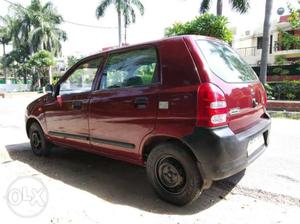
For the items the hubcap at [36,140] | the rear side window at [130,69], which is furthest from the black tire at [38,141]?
the rear side window at [130,69]

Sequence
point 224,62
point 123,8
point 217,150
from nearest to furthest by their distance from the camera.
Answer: point 217,150 → point 224,62 → point 123,8

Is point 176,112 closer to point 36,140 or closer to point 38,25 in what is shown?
point 36,140

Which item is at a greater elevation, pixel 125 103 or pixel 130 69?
pixel 130 69

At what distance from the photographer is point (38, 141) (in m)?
5.57

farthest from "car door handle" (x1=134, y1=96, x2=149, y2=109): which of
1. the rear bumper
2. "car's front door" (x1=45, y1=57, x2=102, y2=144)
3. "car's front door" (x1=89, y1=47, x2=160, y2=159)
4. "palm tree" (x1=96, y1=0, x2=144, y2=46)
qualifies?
"palm tree" (x1=96, y1=0, x2=144, y2=46)

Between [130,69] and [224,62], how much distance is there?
1199mm

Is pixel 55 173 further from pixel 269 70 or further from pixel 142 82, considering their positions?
pixel 269 70

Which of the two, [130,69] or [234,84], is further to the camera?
[130,69]

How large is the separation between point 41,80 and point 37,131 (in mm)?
31690

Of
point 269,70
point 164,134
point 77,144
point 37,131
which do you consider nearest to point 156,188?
point 164,134

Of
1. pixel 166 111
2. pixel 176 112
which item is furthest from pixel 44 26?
pixel 176 112

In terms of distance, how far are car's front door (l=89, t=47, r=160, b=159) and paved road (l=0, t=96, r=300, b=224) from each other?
560 millimetres

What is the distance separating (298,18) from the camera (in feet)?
40.2

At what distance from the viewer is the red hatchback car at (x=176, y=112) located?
306 centimetres
